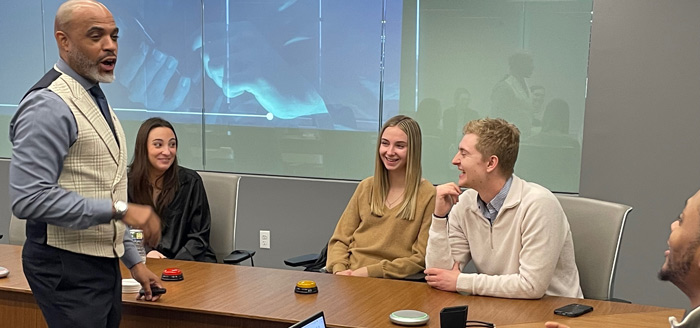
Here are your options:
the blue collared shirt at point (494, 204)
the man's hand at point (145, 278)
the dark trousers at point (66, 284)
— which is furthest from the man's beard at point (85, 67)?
the blue collared shirt at point (494, 204)

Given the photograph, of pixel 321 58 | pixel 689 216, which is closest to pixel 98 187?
pixel 689 216

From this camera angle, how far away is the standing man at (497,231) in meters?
2.79

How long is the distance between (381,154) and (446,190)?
66 centimetres

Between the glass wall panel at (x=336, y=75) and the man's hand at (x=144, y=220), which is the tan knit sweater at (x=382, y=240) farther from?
the man's hand at (x=144, y=220)

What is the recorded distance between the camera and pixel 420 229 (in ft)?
11.5

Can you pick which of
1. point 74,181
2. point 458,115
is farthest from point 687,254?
point 458,115

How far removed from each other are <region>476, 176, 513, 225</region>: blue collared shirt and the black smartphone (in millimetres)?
480

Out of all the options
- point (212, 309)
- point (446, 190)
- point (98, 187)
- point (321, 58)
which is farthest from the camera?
point (321, 58)

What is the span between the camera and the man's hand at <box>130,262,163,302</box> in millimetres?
2547

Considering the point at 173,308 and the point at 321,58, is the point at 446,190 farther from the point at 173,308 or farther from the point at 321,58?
the point at 321,58

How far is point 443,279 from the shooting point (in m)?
2.83

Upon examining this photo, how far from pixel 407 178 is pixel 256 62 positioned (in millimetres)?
2016

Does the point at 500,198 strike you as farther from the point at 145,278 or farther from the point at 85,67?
the point at 85,67

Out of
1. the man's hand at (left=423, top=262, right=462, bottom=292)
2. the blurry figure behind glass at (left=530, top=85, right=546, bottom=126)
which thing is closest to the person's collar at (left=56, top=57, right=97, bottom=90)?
the man's hand at (left=423, top=262, right=462, bottom=292)
